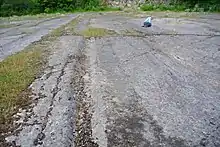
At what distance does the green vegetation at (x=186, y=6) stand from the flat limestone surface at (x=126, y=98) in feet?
39.3

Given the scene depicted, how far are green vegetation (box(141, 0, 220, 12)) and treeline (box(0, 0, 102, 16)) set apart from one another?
346 centimetres

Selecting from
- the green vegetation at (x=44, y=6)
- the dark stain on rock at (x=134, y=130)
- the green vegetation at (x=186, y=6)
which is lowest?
the green vegetation at (x=44, y=6)

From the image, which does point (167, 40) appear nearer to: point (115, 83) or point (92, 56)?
point (92, 56)

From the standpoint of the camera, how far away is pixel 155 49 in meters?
8.20

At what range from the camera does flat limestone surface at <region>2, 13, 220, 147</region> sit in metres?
3.73

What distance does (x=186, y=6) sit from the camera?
20828 mm

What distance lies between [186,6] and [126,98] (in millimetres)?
17156

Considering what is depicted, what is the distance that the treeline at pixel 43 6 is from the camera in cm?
2206

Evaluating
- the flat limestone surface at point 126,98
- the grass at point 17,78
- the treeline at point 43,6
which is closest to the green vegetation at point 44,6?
the treeline at point 43,6

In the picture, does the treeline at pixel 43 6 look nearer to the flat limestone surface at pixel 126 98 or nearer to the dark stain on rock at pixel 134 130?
the flat limestone surface at pixel 126 98

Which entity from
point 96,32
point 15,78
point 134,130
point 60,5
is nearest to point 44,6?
point 60,5

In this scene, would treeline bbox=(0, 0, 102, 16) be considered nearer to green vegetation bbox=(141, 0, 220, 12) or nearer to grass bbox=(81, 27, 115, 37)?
green vegetation bbox=(141, 0, 220, 12)

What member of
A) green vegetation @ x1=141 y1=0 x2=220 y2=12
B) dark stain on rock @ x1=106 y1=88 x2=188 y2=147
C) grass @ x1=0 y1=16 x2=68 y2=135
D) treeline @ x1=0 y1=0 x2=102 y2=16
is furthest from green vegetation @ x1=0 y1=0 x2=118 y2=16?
dark stain on rock @ x1=106 y1=88 x2=188 y2=147

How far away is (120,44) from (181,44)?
5.09 feet
